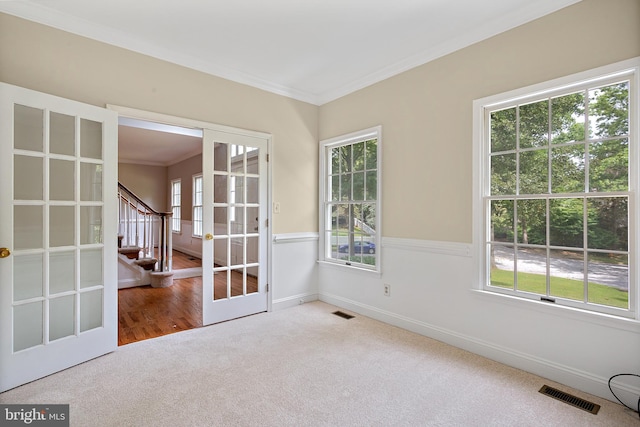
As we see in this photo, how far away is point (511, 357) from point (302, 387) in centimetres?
164

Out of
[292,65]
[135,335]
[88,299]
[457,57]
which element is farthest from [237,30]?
[135,335]

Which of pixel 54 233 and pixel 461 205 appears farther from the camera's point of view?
pixel 461 205

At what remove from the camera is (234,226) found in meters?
3.57

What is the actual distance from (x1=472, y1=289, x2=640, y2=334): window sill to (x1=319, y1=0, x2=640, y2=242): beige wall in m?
0.53

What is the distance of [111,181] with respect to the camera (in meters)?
2.66

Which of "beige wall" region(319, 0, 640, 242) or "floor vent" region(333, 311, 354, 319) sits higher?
"beige wall" region(319, 0, 640, 242)

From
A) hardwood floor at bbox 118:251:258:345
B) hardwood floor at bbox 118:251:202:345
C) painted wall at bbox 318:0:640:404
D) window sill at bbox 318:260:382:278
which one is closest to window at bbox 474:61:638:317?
painted wall at bbox 318:0:640:404

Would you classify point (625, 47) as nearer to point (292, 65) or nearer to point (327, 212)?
point (292, 65)

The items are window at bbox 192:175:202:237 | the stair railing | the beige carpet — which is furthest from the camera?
window at bbox 192:175:202:237

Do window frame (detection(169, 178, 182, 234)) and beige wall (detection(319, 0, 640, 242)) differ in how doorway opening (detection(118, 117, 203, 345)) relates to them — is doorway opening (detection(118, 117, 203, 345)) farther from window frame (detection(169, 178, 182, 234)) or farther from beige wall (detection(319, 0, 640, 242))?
beige wall (detection(319, 0, 640, 242))

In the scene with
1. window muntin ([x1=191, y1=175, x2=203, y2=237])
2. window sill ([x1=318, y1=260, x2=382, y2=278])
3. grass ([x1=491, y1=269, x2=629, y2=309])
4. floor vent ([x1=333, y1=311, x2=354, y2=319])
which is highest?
window muntin ([x1=191, y1=175, x2=203, y2=237])

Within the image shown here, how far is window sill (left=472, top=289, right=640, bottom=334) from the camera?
1.99 metres

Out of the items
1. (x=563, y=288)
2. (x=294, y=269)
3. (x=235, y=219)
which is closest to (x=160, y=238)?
(x=235, y=219)

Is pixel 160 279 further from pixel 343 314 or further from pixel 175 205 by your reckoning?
pixel 175 205
